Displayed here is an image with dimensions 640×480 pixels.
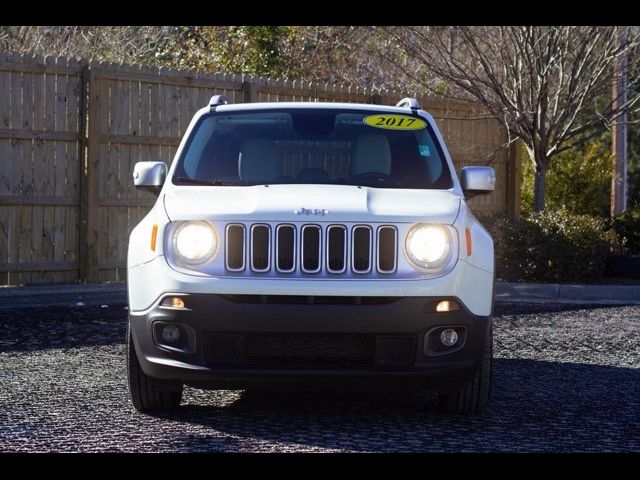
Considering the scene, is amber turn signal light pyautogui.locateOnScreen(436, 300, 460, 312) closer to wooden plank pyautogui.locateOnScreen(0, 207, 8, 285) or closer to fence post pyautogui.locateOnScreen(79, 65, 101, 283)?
wooden plank pyautogui.locateOnScreen(0, 207, 8, 285)

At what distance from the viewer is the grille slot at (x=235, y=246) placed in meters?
6.27

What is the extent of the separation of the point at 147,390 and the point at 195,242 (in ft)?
2.96

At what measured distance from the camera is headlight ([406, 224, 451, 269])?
20.8 feet

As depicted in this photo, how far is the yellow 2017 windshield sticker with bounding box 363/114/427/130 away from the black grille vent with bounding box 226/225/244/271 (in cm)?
173

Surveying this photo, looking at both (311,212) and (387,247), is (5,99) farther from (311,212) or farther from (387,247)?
(387,247)

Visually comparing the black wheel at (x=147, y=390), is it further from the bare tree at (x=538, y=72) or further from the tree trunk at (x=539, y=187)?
the tree trunk at (x=539, y=187)

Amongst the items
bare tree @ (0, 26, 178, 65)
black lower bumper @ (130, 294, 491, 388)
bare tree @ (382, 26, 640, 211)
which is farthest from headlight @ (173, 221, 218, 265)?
bare tree @ (0, 26, 178, 65)

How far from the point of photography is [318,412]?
6832mm

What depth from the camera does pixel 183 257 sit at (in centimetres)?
633

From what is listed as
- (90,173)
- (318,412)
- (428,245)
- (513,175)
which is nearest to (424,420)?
(318,412)
